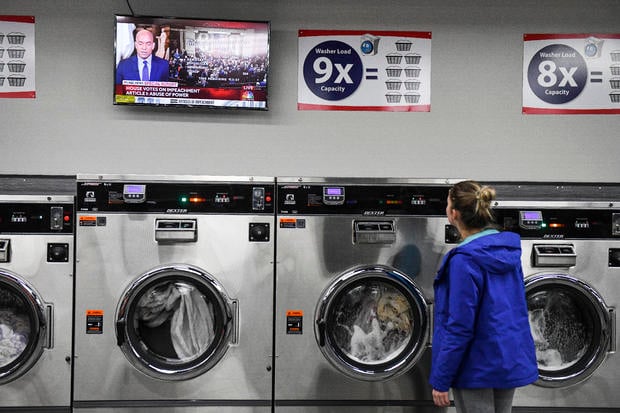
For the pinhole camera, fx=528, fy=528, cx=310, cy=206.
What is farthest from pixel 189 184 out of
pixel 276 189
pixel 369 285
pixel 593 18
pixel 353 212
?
pixel 593 18

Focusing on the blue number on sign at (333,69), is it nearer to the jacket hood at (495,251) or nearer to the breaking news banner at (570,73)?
the breaking news banner at (570,73)

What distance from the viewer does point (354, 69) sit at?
3.62 meters

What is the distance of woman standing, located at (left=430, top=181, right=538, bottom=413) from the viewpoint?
1973 millimetres

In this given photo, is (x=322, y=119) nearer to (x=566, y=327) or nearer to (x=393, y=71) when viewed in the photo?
(x=393, y=71)

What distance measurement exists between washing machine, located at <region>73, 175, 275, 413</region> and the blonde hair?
3.51ft

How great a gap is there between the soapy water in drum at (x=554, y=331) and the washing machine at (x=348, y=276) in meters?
0.66

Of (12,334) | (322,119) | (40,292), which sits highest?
(322,119)

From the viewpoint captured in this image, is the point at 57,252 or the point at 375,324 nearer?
the point at 57,252

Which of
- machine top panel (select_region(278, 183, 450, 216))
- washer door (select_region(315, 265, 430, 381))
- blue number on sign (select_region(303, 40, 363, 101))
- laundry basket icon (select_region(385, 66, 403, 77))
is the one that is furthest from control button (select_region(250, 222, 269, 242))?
laundry basket icon (select_region(385, 66, 403, 77))

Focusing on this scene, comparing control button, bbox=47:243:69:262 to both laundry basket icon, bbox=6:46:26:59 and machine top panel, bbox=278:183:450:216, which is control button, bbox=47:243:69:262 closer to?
machine top panel, bbox=278:183:450:216

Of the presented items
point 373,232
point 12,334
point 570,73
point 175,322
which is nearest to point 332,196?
point 373,232

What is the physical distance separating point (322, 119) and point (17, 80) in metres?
2.06

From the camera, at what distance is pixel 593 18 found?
3.71 m

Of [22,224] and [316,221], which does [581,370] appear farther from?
[22,224]
